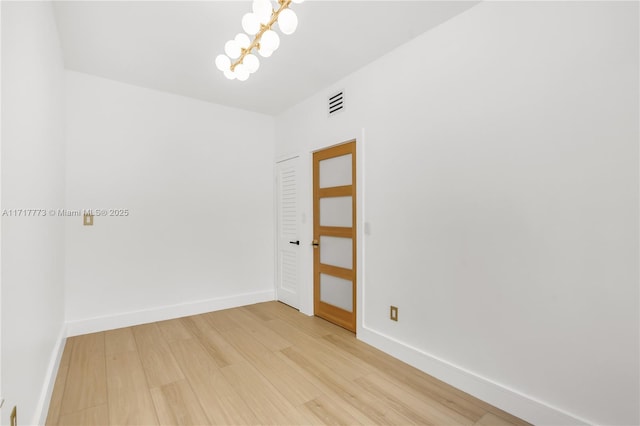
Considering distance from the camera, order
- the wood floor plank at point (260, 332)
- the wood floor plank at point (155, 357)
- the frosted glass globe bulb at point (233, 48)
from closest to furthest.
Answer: the frosted glass globe bulb at point (233, 48) < the wood floor plank at point (155, 357) < the wood floor plank at point (260, 332)

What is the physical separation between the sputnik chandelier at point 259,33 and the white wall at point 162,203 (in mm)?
1918

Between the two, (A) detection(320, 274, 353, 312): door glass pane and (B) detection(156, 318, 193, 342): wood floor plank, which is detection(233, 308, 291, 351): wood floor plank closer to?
(B) detection(156, 318, 193, 342): wood floor plank

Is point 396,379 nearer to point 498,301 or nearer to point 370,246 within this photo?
point 498,301

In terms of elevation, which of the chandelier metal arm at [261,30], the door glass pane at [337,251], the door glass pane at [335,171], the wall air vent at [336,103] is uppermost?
the wall air vent at [336,103]

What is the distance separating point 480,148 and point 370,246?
126 centimetres

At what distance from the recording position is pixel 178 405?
6.45ft

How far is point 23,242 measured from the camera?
1.39m

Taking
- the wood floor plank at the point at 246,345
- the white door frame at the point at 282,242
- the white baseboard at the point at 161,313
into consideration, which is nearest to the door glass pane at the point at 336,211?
the white door frame at the point at 282,242

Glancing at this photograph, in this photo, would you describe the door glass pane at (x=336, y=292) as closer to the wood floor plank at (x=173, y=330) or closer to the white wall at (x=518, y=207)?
the white wall at (x=518, y=207)

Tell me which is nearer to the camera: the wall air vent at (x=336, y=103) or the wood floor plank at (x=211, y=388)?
the wood floor plank at (x=211, y=388)

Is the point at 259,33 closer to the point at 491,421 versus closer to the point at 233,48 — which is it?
the point at 233,48

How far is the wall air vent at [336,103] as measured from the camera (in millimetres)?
3197

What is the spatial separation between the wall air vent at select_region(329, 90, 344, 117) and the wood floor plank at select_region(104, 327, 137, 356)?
9.96ft

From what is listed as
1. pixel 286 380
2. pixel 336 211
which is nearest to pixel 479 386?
pixel 286 380
